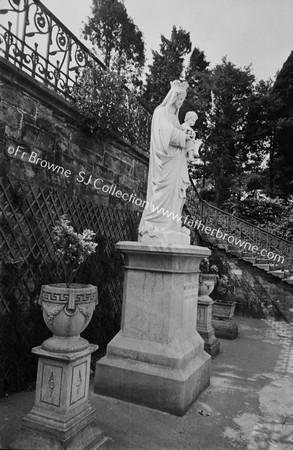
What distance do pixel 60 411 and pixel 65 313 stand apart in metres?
0.72

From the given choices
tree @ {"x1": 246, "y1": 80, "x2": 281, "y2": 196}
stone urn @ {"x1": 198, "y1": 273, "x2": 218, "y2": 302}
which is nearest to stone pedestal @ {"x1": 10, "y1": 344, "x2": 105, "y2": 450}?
stone urn @ {"x1": 198, "y1": 273, "x2": 218, "y2": 302}

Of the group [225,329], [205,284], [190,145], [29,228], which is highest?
[190,145]

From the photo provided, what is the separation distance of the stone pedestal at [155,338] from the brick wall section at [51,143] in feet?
5.49

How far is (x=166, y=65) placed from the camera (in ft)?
74.5

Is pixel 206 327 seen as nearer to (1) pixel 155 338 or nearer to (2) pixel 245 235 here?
(1) pixel 155 338

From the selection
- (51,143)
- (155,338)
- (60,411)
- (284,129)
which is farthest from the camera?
(284,129)

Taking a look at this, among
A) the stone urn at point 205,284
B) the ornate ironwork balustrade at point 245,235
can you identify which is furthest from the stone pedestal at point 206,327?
the ornate ironwork balustrade at point 245,235

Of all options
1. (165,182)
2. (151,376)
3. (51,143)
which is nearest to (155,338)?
(151,376)

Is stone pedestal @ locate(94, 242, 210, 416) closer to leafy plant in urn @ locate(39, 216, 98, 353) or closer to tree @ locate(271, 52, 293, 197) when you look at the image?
leafy plant in urn @ locate(39, 216, 98, 353)

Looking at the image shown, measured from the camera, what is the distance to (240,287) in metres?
9.99

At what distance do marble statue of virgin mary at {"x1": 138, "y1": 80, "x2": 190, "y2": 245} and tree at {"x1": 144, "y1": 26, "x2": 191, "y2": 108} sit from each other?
60.3ft

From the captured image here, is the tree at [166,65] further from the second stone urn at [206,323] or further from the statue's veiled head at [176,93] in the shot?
the statue's veiled head at [176,93]

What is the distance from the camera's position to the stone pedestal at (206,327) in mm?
5453

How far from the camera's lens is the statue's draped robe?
3916 mm
